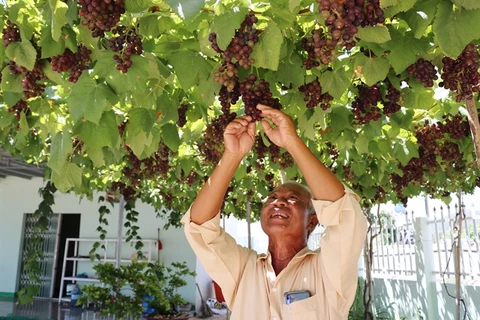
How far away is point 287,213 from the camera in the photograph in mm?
2041

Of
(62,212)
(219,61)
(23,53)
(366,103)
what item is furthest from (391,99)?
(62,212)

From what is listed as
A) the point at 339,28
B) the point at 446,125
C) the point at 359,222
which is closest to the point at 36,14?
the point at 339,28

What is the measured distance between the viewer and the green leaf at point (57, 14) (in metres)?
1.39

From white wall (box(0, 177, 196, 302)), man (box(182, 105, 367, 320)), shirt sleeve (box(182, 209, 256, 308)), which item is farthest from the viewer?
white wall (box(0, 177, 196, 302))

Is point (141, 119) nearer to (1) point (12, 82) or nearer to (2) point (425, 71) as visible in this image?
(1) point (12, 82)

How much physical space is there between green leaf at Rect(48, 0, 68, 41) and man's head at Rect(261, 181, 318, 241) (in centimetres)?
113

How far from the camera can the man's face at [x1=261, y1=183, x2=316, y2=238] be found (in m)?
2.04

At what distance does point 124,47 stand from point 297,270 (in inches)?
45.0

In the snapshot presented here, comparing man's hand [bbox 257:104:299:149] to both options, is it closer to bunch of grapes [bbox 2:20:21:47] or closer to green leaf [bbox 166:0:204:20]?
green leaf [bbox 166:0:204:20]

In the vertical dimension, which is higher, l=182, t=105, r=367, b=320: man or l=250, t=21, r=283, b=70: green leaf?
l=250, t=21, r=283, b=70: green leaf

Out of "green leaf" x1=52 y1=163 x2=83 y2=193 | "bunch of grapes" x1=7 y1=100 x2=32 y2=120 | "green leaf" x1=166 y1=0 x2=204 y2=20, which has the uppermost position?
"bunch of grapes" x1=7 y1=100 x2=32 y2=120

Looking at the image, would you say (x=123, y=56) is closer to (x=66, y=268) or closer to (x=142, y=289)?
(x=142, y=289)

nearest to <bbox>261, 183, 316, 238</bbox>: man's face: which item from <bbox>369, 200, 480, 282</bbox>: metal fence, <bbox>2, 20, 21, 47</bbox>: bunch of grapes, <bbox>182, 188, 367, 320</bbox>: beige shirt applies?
<bbox>182, 188, 367, 320</bbox>: beige shirt

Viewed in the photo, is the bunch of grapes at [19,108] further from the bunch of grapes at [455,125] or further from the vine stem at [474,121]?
the bunch of grapes at [455,125]
